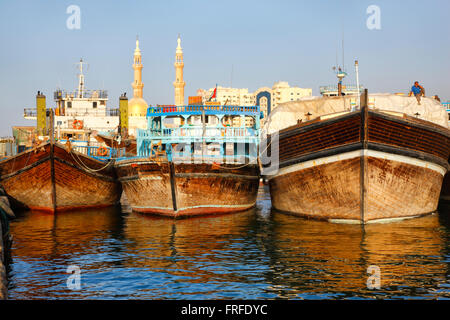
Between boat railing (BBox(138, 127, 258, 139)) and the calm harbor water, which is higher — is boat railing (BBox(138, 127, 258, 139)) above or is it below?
above

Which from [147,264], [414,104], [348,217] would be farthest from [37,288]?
[414,104]

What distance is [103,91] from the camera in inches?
1738

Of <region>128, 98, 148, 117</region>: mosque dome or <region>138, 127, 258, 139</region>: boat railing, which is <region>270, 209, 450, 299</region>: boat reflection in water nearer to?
<region>138, 127, 258, 139</region>: boat railing

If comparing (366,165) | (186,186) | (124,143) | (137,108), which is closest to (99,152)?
(124,143)

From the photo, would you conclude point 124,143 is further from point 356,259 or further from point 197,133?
point 356,259

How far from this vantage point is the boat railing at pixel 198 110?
26.9m

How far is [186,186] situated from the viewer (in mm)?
24203

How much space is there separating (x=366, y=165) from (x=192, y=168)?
840cm

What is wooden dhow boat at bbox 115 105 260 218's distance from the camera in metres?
24.2

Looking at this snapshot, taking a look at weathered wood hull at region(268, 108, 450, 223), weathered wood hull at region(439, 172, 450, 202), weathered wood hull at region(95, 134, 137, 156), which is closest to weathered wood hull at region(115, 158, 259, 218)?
weathered wood hull at region(268, 108, 450, 223)

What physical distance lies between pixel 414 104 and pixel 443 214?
6.12m

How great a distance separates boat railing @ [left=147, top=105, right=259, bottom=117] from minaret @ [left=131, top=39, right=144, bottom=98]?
7061 centimetres

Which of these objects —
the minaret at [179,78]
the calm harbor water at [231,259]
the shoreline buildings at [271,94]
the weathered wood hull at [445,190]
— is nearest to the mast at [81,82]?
the calm harbor water at [231,259]

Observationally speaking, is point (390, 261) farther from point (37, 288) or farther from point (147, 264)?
point (37, 288)
